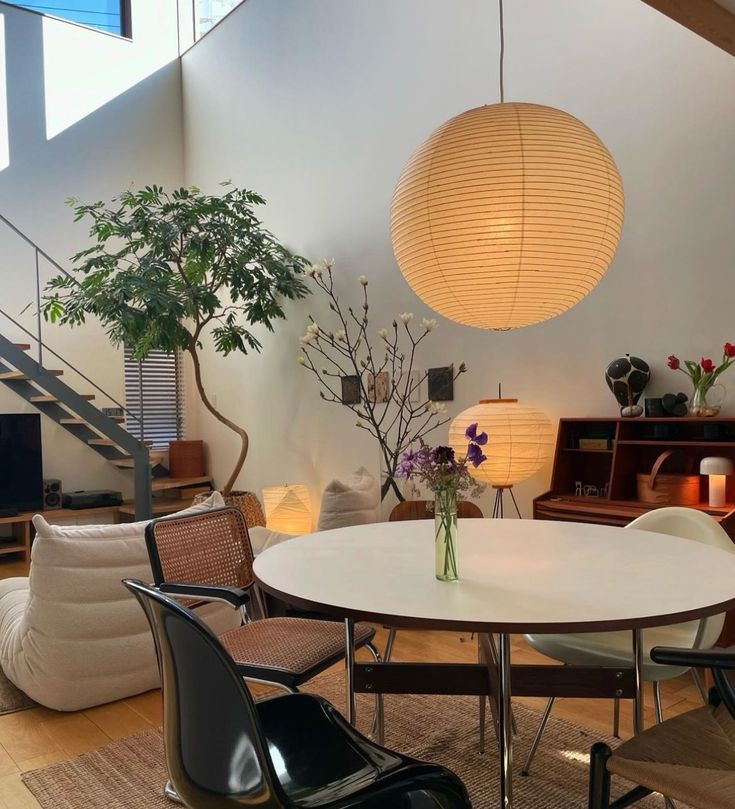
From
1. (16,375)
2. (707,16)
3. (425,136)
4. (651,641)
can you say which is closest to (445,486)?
(651,641)

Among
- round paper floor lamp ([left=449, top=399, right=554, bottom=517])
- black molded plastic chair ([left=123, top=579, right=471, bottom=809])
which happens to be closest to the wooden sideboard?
round paper floor lamp ([left=449, top=399, right=554, bottom=517])

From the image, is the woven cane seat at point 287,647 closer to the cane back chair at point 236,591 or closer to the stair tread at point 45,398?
the cane back chair at point 236,591

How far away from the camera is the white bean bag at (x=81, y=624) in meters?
2.82

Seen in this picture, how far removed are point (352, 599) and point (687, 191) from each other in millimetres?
3057

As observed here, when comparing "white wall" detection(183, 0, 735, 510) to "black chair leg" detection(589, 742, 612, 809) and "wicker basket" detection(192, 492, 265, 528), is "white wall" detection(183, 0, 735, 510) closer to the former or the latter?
"wicker basket" detection(192, 492, 265, 528)

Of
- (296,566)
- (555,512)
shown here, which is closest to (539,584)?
(296,566)

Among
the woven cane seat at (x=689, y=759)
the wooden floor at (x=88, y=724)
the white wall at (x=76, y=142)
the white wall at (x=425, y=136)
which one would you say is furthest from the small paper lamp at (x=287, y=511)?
the woven cane seat at (x=689, y=759)

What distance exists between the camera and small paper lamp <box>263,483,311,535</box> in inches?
224

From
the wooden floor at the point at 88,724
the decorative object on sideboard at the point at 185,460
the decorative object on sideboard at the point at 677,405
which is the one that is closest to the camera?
the wooden floor at the point at 88,724

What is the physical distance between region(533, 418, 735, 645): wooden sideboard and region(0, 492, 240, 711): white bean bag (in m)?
1.82

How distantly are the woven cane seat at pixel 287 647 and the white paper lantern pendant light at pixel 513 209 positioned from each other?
1.04m

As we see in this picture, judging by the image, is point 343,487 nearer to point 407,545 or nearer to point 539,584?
point 407,545

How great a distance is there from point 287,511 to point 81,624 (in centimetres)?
289

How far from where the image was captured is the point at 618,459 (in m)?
3.66
